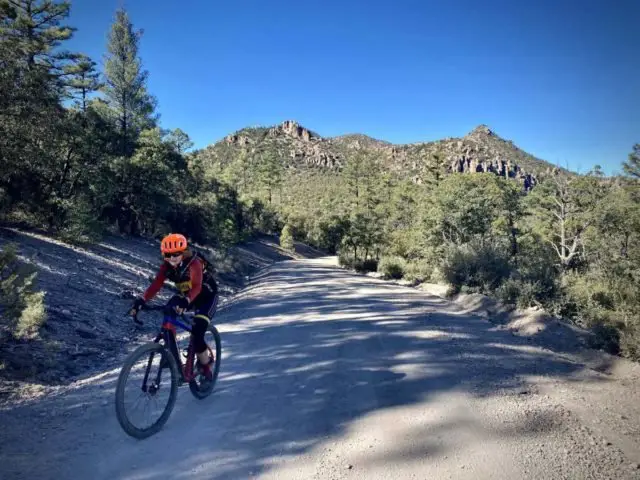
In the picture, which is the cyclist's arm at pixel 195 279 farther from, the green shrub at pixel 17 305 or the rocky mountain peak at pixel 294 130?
the rocky mountain peak at pixel 294 130

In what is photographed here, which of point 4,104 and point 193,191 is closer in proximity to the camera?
point 4,104

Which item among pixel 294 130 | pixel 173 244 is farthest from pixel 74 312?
pixel 294 130

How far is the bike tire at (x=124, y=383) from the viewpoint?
3.48m

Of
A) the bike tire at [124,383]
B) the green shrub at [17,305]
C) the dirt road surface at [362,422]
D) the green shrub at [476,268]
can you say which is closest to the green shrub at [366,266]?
the green shrub at [476,268]

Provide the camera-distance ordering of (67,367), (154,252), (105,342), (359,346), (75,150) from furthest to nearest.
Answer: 1. (154,252)
2. (75,150)
3. (105,342)
4. (359,346)
5. (67,367)

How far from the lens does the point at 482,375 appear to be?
524cm

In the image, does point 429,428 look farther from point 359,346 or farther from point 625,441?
point 359,346

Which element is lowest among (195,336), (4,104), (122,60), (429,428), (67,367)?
(67,367)

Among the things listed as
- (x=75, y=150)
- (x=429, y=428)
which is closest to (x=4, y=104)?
(x=75, y=150)

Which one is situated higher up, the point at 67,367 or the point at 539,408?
the point at 539,408

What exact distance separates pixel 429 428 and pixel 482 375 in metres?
1.89

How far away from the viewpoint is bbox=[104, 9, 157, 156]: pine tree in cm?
2409

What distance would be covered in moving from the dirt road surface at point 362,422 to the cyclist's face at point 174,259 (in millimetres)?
1634

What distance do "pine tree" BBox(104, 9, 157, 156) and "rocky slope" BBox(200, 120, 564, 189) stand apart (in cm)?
3857
